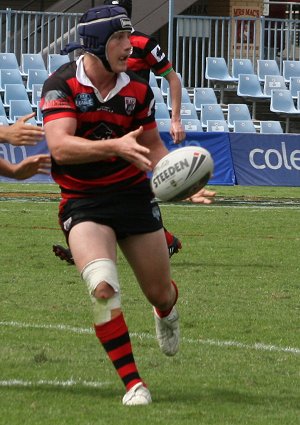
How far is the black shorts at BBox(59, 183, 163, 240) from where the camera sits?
695 cm

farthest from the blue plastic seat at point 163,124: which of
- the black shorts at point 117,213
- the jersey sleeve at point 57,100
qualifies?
the jersey sleeve at point 57,100

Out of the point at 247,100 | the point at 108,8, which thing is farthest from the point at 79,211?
the point at 247,100

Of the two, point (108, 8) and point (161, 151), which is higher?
point (108, 8)

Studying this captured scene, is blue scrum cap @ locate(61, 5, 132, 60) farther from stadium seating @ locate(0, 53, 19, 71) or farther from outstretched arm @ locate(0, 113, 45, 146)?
stadium seating @ locate(0, 53, 19, 71)

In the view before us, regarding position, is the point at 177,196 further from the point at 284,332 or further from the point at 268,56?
the point at 268,56

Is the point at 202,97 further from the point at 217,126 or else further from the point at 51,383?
the point at 51,383

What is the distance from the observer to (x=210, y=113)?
27.7 m

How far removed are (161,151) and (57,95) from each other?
754mm

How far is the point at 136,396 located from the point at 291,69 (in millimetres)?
25278

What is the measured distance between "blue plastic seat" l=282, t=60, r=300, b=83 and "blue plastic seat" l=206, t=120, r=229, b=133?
4.33 m

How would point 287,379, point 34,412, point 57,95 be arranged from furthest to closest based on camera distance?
point 287,379
point 57,95
point 34,412

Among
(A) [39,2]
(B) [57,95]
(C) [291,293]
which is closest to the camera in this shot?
(B) [57,95]

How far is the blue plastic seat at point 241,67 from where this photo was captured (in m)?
30.4

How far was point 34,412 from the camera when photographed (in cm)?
638
